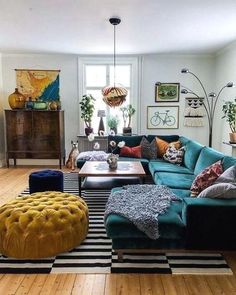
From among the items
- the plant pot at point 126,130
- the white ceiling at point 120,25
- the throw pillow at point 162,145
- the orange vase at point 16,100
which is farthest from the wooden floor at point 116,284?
the orange vase at point 16,100

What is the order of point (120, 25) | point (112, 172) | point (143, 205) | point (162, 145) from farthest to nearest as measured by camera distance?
1. point (162, 145)
2. point (120, 25)
3. point (112, 172)
4. point (143, 205)

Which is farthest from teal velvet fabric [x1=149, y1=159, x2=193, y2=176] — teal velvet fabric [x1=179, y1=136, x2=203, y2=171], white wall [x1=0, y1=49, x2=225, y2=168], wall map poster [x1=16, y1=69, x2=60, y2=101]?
wall map poster [x1=16, y1=69, x2=60, y2=101]

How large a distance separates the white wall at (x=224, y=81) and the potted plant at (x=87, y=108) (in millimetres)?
2884

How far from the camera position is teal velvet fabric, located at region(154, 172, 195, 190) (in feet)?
11.2

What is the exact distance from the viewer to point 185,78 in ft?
21.7

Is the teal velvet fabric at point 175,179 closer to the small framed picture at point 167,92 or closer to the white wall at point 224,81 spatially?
the white wall at point 224,81

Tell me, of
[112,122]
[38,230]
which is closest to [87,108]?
[112,122]

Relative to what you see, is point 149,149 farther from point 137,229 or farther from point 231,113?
point 137,229

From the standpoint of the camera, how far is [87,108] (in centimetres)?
640

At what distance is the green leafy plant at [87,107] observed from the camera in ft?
21.0

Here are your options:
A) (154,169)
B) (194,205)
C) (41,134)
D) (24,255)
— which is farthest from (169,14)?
(41,134)

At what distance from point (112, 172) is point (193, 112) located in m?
3.42

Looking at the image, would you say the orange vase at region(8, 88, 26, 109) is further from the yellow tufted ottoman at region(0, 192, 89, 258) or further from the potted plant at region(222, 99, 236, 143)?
the potted plant at region(222, 99, 236, 143)

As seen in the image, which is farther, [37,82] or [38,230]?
[37,82]
